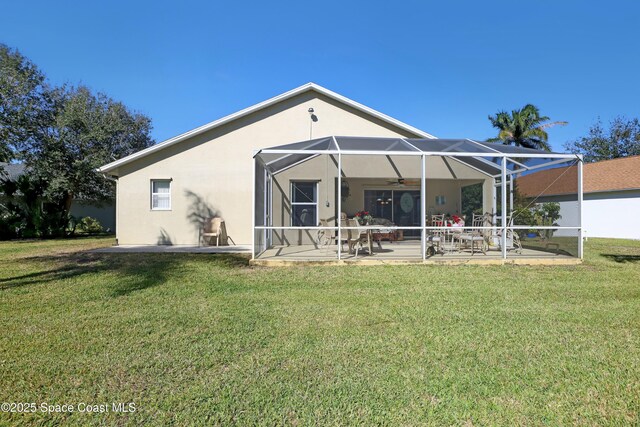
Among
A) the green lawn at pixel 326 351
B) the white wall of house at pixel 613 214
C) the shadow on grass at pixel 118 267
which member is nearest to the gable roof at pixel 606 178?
the white wall of house at pixel 613 214

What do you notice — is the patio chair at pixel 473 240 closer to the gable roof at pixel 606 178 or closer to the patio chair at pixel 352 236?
the patio chair at pixel 352 236

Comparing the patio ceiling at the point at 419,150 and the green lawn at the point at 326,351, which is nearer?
the green lawn at the point at 326,351

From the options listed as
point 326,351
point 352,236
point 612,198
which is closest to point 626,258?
point 352,236

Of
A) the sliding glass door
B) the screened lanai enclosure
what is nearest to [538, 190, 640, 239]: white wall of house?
the screened lanai enclosure

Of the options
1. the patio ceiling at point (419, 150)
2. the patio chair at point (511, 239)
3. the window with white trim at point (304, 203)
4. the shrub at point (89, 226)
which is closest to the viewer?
the patio ceiling at point (419, 150)

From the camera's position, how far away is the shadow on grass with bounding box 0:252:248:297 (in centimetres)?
669

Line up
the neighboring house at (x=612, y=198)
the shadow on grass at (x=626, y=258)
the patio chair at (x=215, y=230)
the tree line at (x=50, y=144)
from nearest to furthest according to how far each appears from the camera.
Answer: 1. the shadow on grass at (x=626, y=258)
2. the patio chair at (x=215, y=230)
3. the tree line at (x=50, y=144)
4. the neighboring house at (x=612, y=198)

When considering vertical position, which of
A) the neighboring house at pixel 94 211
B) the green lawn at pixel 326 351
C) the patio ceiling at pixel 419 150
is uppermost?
the patio ceiling at pixel 419 150

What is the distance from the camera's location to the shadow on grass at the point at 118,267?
669 centimetres

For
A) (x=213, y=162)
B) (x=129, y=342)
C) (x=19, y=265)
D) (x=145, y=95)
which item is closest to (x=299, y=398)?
(x=129, y=342)

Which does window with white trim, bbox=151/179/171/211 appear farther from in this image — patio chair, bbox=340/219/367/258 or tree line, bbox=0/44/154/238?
tree line, bbox=0/44/154/238

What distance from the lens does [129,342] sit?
147 inches

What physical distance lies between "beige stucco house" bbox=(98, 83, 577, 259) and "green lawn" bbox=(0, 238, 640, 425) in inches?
251

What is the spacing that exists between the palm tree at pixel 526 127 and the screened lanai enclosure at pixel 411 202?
47.6 feet
